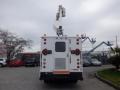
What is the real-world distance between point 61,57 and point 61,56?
58 mm

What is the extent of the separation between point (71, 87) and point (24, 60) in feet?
123

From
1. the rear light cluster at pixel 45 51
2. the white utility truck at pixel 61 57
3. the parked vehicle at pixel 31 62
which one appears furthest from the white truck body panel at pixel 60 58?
the parked vehicle at pixel 31 62

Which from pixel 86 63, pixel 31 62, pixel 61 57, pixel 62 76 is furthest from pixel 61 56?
pixel 86 63

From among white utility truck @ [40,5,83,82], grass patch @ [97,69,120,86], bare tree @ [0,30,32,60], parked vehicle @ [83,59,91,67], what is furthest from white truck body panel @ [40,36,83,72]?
bare tree @ [0,30,32,60]

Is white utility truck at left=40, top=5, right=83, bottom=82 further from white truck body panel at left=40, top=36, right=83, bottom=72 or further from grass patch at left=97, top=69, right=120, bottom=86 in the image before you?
grass patch at left=97, top=69, right=120, bottom=86

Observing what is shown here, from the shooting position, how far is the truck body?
61.1 ft

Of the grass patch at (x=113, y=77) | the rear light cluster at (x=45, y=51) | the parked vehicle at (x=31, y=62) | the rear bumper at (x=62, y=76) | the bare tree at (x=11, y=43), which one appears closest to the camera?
the rear bumper at (x=62, y=76)

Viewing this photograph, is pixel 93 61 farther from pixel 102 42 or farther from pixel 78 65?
pixel 78 65

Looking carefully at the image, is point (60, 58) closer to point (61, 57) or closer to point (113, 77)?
point (61, 57)

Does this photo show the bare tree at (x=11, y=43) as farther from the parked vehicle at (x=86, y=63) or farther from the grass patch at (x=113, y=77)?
the grass patch at (x=113, y=77)

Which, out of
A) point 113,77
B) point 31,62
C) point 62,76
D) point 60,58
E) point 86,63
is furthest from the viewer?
point 86,63

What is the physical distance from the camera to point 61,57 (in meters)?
18.8

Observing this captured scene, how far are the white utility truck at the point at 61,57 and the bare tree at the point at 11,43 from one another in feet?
204

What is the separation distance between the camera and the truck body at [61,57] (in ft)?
61.1
